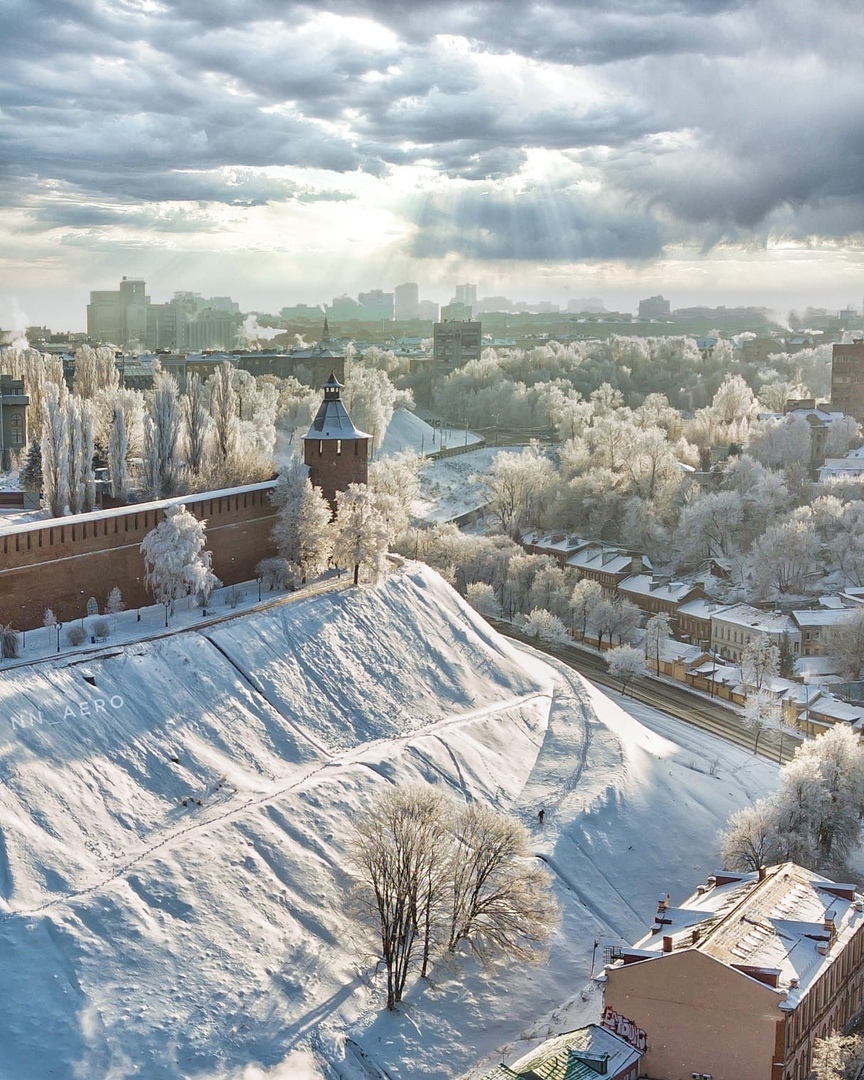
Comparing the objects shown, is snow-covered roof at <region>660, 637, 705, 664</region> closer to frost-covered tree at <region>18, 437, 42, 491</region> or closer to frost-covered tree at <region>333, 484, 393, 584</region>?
frost-covered tree at <region>333, 484, 393, 584</region>

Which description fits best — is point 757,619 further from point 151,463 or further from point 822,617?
point 151,463

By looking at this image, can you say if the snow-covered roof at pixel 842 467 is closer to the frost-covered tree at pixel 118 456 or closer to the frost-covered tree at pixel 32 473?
the frost-covered tree at pixel 118 456

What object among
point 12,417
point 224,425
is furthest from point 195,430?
point 12,417

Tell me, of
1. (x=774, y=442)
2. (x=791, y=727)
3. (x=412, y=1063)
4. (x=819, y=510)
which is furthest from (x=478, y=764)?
(x=774, y=442)

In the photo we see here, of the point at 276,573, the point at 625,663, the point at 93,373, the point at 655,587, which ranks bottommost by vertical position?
the point at 625,663

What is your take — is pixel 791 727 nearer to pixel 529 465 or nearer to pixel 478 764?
pixel 478 764

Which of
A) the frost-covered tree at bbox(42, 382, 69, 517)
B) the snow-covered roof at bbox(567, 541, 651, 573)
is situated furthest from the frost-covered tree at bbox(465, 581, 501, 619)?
the frost-covered tree at bbox(42, 382, 69, 517)

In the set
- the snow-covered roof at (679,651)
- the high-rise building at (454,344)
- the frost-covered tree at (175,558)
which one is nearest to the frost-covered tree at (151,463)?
the frost-covered tree at (175,558)
